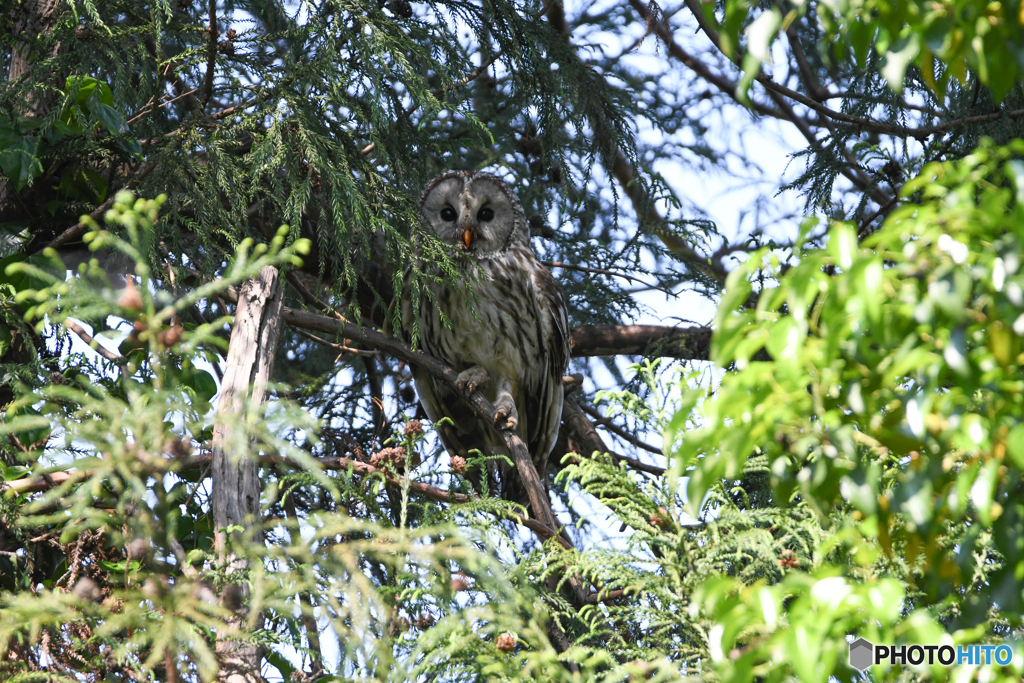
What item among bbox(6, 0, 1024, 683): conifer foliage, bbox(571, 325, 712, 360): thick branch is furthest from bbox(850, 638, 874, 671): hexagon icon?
bbox(571, 325, 712, 360): thick branch

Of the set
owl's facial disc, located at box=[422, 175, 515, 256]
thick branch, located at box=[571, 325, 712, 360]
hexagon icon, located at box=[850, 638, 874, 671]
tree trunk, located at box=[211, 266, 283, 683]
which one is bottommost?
hexagon icon, located at box=[850, 638, 874, 671]

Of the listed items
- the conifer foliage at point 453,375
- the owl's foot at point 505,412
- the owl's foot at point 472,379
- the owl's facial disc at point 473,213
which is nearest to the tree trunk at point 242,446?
the conifer foliage at point 453,375

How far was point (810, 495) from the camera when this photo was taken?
1253mm

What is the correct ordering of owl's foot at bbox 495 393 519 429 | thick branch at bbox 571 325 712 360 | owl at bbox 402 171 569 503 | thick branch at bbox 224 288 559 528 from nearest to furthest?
Result: thick branch at bbox 224 288 559 528 → owl's foot at bbox 495 393 519 429 → owl at bbox 402 171 569 503 → thick branch at bbox 571 325 712 360

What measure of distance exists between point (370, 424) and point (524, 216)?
1278 mm

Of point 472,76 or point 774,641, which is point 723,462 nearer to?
point 774,641

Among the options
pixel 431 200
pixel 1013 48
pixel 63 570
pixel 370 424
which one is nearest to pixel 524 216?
pixel 431 200

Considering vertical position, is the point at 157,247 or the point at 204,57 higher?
the point at 204,57

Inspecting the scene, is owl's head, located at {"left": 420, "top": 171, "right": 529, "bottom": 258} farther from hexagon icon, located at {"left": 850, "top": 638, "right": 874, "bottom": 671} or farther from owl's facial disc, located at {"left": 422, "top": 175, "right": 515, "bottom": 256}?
hexagon icon, located at {"left": 850, "top": 638, "right": 874, "bottom": 671}

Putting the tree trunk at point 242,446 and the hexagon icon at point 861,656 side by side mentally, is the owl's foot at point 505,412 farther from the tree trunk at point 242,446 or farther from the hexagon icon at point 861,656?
the hexagon icon at point 861,656

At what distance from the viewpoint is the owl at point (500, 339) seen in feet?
13.5

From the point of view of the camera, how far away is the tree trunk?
1724mm

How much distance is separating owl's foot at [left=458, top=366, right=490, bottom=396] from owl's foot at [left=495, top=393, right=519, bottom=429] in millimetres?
108

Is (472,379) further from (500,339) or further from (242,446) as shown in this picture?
(242,446)
